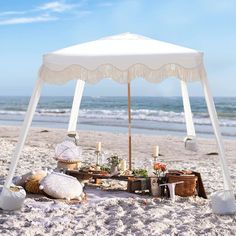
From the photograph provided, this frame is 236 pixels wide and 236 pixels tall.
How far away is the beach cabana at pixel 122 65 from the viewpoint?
21.6 ft

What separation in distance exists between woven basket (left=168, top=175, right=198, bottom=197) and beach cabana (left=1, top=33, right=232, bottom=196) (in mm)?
994

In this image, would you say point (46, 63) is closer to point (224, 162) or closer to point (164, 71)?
point (164, 71)

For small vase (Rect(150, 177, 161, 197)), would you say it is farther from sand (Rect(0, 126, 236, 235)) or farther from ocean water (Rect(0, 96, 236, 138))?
ocean water (Rect(0, 96, 236, 138))

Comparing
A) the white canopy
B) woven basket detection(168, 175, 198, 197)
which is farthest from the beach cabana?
woven basket detection(168, 175, 198, 197)

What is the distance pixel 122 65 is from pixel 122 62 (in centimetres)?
4

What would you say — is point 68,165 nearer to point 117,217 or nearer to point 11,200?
point 11,200

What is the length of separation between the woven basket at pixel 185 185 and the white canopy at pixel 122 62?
1454mm

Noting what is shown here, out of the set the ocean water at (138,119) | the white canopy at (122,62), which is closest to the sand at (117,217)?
the white canopy at (122,62)

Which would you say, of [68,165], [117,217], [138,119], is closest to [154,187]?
[117,217]

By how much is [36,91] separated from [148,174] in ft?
7.36

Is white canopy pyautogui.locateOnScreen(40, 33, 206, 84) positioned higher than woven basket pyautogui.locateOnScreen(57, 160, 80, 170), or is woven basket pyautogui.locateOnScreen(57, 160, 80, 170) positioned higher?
white canopy pyautogui.locateOnScreen(40, 33, 206, 84)

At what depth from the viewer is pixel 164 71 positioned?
7.21m

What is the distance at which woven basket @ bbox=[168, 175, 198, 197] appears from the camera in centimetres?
751

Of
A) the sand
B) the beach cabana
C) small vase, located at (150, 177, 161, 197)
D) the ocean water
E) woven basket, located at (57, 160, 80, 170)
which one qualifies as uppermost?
the ocean water
